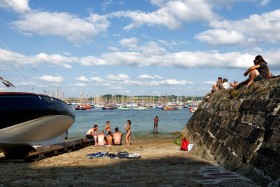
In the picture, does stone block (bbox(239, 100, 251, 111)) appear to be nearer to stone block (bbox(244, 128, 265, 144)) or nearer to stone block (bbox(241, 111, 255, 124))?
stone block (bbox(241, 111, 255, 124))

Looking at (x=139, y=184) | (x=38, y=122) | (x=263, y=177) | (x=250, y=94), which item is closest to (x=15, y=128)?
(x=38, y=122)

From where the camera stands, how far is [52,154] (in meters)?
16.2

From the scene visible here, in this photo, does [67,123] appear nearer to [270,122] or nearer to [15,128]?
[15,128]

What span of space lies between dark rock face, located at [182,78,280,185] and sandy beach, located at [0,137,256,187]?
1.38 feet

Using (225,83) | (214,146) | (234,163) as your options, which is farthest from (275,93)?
(225,83)

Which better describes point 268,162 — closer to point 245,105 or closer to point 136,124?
point 245,105

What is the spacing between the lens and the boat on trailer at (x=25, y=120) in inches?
562

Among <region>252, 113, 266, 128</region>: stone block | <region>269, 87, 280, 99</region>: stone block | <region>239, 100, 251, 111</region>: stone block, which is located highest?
<region>269, 87, 280, 99</region>: stone block

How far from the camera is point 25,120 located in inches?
576

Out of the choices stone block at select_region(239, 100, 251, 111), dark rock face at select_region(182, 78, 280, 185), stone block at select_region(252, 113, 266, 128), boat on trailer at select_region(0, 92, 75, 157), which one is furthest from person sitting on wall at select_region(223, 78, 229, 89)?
stone block at select_region(252, 113, 266, 128)

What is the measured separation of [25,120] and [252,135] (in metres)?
9.36

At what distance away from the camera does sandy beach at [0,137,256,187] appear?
9.07m

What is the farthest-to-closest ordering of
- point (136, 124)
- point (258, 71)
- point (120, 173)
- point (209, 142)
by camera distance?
point (136, 124) < point (209, 142) < point (258, 71) < point (120, 173)

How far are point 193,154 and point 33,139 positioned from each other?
7.24 m
